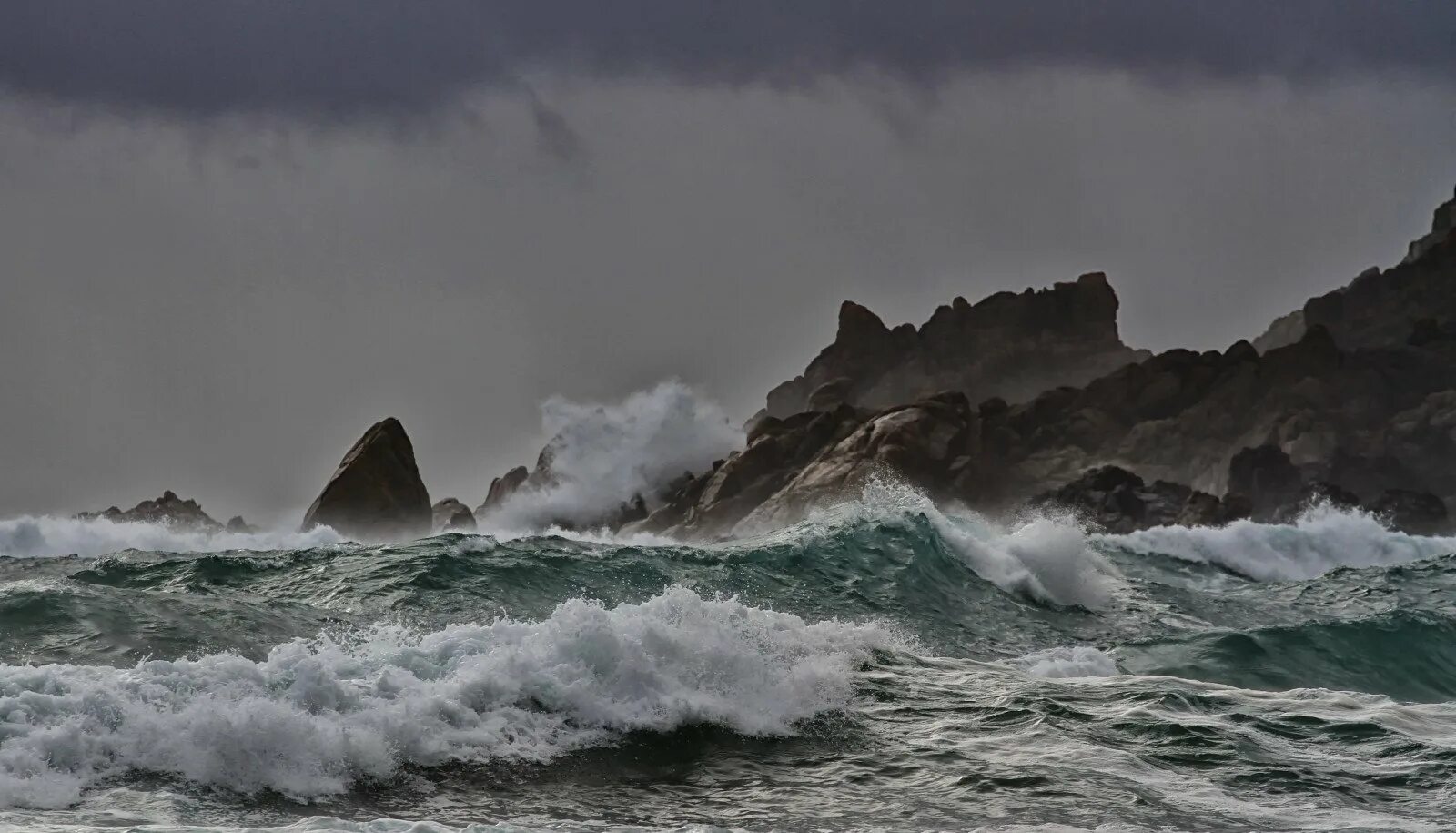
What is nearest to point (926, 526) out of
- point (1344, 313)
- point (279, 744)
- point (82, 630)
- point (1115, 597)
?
point (1115, 597)

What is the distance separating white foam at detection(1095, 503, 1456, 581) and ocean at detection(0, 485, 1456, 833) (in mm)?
15219

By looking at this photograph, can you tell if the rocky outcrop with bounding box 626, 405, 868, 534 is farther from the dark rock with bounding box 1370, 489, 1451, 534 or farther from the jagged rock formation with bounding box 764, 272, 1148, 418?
the jagged rock formation with bounding box 764, 272, 1148, 418

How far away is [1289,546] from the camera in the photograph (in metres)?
35.8

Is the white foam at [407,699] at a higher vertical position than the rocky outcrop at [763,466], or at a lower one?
lower

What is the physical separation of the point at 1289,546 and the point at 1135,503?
78.7 feet

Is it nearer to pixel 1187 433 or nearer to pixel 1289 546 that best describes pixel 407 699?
pixel 1289 546

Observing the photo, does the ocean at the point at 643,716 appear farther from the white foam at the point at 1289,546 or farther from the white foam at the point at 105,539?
the white foam at the point at 105,539

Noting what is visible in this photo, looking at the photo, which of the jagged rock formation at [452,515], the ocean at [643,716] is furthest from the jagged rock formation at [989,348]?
the ocean at [643,716]

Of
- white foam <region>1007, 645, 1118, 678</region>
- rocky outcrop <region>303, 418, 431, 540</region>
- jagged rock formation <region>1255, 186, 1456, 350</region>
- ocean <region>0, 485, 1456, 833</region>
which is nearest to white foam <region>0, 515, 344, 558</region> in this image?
rocky outcrop <region>303, 418, 431, 540</region>

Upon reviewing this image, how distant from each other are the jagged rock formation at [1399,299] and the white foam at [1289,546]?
49935mm

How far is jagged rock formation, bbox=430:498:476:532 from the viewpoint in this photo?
228 ft

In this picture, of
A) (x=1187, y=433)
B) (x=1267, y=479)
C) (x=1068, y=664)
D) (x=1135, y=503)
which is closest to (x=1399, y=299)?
(x=1187, y=433)

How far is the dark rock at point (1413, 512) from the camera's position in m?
63.4

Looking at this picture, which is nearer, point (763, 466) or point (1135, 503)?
point (1135, 503)
